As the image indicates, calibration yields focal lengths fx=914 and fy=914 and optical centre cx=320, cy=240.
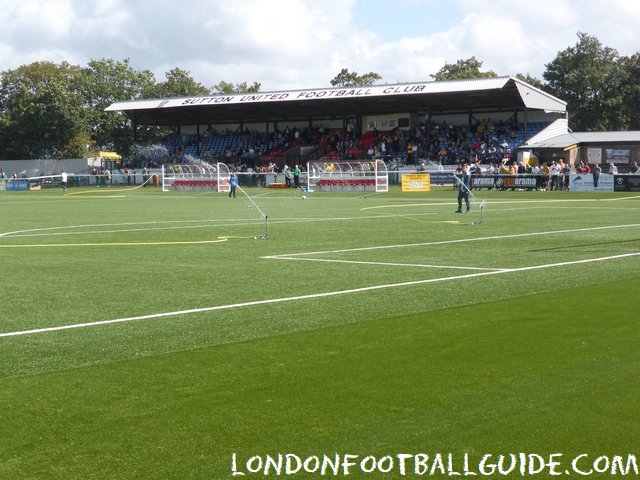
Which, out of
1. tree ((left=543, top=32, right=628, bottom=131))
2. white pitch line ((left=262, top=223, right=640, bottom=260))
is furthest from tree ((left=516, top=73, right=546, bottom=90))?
white pitch line ((left=262, top=223, right=640, bottom=260))

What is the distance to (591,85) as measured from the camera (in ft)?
320

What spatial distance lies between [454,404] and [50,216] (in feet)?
98.6

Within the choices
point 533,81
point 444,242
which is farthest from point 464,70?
point 444,242

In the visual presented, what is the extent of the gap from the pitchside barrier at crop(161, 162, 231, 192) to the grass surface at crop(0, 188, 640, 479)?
149 ft

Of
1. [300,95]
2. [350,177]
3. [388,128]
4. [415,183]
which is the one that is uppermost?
[300,95]

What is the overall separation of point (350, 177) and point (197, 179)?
1157cm

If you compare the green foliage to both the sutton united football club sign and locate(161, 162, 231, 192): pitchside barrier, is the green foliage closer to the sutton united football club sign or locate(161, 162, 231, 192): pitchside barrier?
the sutton united football club sign

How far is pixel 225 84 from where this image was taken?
129m

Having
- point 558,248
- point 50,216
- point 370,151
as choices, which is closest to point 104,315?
point 558,248

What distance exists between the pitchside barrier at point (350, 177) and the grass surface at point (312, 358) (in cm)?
4080

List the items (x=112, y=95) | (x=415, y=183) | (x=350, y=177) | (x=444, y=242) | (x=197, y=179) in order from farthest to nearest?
(x=112, y=95) → (x=197, y=179) → (x=350, y=177) → (x=415, y=183) → (x=444, y=242)

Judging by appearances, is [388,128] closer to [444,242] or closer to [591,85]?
[591,85]

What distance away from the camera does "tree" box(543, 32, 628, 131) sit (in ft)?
317

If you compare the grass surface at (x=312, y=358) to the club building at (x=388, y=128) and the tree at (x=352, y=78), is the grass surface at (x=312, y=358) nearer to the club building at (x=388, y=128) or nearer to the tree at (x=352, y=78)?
the club building at (x=388, y=128)
